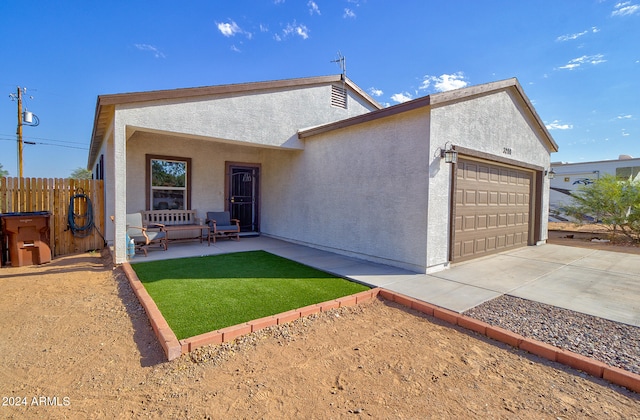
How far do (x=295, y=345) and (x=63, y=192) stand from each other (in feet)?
26.3

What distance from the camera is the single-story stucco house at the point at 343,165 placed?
5941 millimetres

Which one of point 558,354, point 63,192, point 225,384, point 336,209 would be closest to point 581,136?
point 336,209

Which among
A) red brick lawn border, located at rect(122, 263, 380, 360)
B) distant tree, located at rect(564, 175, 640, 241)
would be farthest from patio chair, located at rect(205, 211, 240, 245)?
distant tree, located at rect(564, 175, 640, 241)

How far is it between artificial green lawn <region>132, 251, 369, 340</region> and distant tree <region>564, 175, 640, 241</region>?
1184cm

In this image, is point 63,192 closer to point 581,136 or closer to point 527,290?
point 527,290

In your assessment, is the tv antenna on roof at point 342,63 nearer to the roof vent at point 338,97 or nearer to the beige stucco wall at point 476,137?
the roof vent at point 338,97

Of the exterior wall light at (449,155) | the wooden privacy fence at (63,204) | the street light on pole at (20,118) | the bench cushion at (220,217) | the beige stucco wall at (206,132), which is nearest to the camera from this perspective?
the exterior wall light at (449,155)

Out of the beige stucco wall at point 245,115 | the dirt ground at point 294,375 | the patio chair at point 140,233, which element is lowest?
the dirt ground at point 294,375

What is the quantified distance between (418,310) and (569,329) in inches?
66.8

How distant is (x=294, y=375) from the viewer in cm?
266

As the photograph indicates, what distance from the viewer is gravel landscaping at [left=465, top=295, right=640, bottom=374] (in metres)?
2.94

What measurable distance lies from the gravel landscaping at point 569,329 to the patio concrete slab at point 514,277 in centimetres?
24

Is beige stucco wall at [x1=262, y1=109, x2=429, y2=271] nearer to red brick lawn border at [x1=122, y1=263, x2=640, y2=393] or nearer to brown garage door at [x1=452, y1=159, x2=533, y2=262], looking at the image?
brown garage door at [x1=452, y1=159, x2=533, y2=262]

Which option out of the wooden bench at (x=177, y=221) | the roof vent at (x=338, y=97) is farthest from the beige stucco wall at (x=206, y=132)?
the wooden bench at (x=177, y=221)
